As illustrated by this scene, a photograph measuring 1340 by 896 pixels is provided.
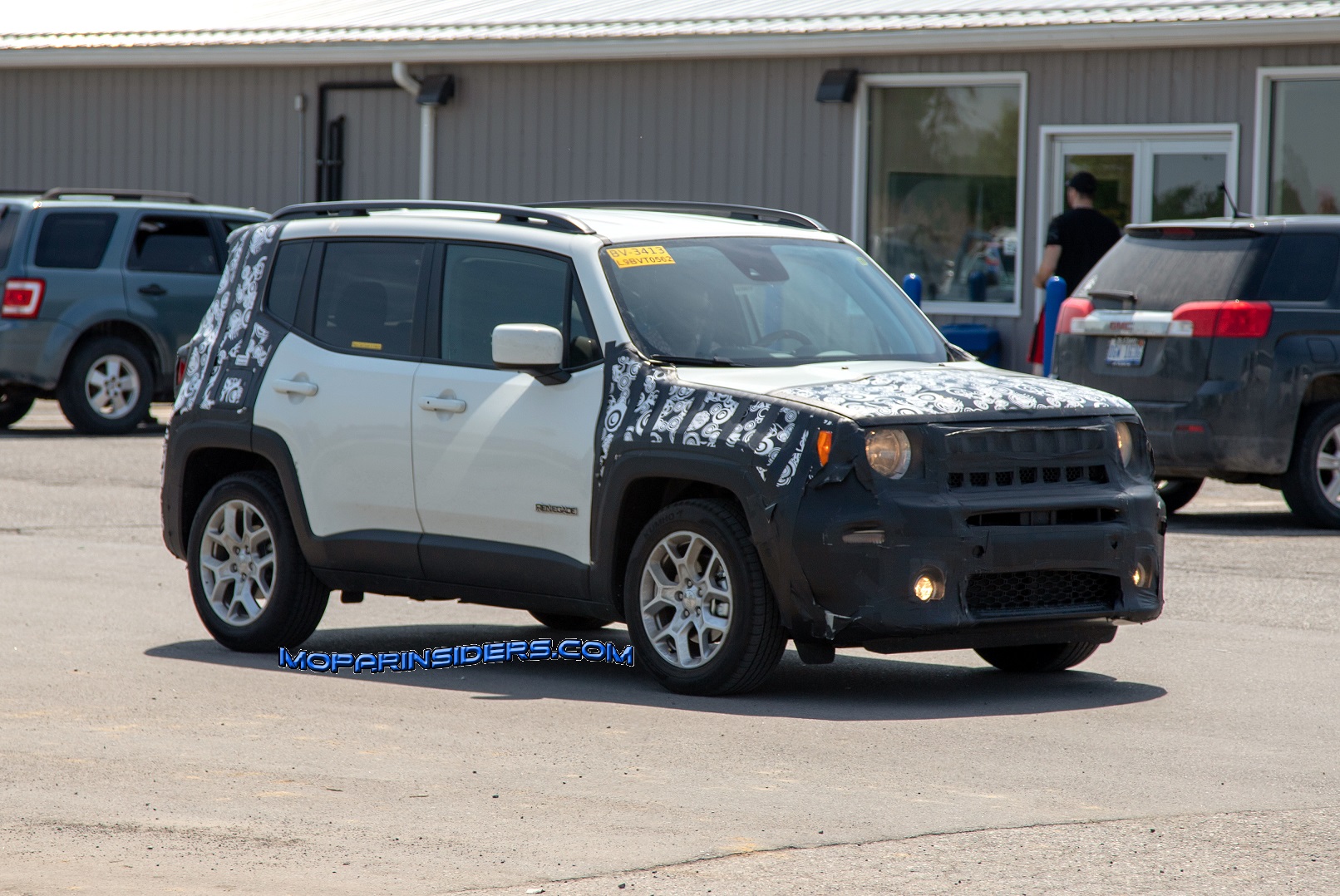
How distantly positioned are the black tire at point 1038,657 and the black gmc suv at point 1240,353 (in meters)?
4.56

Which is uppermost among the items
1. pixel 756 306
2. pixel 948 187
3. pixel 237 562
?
pixel 948 187

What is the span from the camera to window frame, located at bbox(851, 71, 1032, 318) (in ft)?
68.8

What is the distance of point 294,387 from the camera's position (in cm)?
893

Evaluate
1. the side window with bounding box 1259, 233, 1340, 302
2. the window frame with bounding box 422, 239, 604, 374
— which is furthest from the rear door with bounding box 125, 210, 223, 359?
the window frame with bounding box 422, 239, 604, 374

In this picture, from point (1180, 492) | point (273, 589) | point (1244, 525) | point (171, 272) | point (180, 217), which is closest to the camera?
point (273, 589)

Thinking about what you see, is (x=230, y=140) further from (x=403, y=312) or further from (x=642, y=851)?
(x=642, y=851)

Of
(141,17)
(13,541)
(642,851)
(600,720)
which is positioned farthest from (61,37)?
(642,851)

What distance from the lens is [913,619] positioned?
7.44m

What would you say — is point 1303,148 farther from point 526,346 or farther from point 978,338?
point 526,346

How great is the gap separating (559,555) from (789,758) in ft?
5.57

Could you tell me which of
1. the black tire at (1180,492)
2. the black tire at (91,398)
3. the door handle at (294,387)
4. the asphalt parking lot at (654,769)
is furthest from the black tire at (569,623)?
the black tire at (91,398)

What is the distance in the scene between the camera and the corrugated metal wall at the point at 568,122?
20.4 metres

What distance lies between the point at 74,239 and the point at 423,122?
6139 mm

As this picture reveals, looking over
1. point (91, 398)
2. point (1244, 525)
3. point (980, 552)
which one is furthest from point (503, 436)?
point (91, 398)
